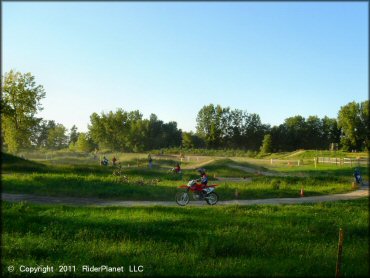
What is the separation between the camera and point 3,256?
10.7 meters

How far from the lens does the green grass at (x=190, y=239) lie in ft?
32.7

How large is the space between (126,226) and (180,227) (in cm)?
212

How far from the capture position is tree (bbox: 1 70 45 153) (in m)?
58.3

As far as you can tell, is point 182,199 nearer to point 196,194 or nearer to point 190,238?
point 196,194

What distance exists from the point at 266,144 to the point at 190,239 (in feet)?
100

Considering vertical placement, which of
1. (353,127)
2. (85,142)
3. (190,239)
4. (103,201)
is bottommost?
(103,201)

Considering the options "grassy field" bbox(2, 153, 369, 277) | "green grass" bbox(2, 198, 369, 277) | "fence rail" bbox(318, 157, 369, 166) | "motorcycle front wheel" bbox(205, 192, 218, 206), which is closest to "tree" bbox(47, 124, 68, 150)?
"grassy field" bbox(2, 153, 369, 277)

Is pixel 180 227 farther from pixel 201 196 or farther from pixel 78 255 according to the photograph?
pixel 201 196

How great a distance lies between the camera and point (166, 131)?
3028cm

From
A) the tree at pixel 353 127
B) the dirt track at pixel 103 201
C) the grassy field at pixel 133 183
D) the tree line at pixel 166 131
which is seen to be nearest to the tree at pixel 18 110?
the tree line at pixel 166 131

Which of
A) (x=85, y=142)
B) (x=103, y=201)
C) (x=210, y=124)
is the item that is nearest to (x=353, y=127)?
(x=210, y=124)

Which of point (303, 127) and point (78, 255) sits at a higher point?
point (303, 127)

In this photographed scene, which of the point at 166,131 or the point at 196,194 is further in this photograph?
the point at 166,131

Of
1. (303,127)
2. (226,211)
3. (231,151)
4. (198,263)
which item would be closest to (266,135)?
(231,151)
